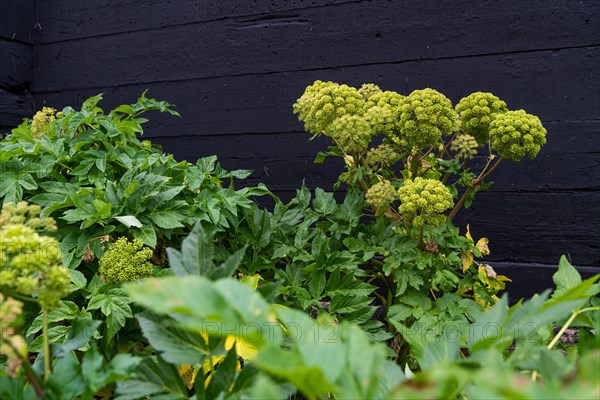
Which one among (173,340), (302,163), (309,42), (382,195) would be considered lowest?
(302,163)

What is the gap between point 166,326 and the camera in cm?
58

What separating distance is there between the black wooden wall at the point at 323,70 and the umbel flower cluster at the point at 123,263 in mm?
1173

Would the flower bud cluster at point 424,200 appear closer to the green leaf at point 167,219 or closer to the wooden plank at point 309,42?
the green leaf at point 167,219

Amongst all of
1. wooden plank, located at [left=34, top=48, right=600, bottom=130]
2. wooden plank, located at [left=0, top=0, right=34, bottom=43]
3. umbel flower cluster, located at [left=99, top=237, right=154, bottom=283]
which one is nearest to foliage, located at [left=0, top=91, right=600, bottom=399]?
umbel flower cluster, located at [left=99, top=237, right=154, bottom=283]

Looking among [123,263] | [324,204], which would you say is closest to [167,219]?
[123,263]

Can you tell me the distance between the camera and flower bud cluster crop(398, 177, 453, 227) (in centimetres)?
131

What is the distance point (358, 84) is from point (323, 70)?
0.52 feet

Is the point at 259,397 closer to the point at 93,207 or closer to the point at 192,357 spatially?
the point at 192,357

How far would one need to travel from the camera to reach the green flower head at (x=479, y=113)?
1439 millimetres

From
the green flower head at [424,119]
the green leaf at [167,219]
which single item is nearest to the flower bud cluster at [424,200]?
the green flower head at [424,119]

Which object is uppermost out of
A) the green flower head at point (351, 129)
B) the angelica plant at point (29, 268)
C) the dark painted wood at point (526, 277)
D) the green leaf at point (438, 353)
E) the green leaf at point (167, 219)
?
the angelica plant at point (29, 268)

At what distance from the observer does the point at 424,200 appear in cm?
130

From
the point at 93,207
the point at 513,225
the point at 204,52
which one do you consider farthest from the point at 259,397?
the point at 204,52

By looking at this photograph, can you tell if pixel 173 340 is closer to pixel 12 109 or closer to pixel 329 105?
pixel 329 105
